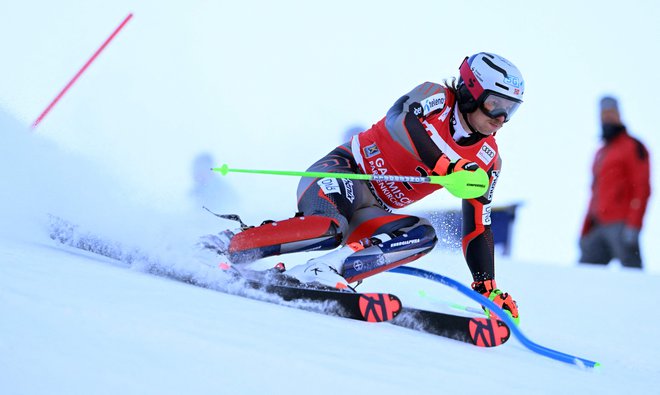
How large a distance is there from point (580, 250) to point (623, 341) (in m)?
2.11

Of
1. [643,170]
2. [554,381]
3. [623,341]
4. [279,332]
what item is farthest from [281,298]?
[643,170]

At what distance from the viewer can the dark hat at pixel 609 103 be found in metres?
5.76

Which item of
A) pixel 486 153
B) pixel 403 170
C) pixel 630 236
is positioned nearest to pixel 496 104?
pixel 486 153

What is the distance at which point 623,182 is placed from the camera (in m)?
5.73

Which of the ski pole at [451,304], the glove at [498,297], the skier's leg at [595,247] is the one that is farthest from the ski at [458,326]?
the skier's leg at [595,247]

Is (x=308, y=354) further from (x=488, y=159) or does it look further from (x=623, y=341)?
(x=623, y=341)

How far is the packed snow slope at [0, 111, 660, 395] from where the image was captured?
142 cm

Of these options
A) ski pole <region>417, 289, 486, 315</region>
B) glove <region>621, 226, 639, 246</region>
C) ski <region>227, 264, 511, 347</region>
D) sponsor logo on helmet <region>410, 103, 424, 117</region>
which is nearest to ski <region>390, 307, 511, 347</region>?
ski <region>227, 264, 511, 347</region>

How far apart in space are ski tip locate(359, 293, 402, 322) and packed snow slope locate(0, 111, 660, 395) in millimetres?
51

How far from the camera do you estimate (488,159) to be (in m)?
3.75

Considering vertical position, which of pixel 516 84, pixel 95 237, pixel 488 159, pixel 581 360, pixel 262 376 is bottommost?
pixel 262 376

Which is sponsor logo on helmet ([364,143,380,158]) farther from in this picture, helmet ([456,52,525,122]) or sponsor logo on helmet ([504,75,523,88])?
sponsor logo on helmet ([504,75,523,88])

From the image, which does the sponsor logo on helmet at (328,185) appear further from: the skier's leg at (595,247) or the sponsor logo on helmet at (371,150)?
the skier's leg at (595,247)

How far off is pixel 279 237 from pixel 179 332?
1647 mm
